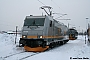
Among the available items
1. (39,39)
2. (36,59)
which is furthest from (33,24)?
(36,59)

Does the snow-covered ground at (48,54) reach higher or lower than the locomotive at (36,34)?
lower

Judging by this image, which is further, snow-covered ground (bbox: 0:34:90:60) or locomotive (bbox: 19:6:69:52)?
locomotive (bbox: 19:6:69:52)

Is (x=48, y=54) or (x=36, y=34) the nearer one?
(x=48, y=54)

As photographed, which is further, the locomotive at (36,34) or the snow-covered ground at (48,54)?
the locomotive at (36,34)

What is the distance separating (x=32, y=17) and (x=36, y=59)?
309 inches

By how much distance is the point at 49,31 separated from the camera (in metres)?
19.5

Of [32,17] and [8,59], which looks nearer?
[8,59]

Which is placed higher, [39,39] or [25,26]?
[25,26]

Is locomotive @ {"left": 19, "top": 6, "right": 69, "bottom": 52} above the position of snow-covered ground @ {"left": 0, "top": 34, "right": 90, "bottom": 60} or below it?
above

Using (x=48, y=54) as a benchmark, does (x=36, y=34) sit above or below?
above

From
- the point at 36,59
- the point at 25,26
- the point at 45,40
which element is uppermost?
the point at 25,26

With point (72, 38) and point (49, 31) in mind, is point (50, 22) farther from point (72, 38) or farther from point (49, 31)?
point (72, 38)

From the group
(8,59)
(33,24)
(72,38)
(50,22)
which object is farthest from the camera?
(72,38)

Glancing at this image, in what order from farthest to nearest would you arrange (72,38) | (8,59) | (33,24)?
(72,38)
(33,24)
(8,59)
